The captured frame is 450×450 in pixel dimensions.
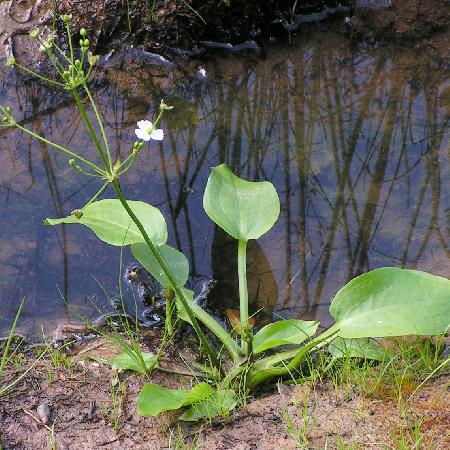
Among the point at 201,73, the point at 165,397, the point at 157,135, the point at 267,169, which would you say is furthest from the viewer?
the point at 201,73

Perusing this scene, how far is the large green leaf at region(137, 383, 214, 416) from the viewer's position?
7.24ft

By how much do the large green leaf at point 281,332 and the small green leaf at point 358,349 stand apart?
10 cm

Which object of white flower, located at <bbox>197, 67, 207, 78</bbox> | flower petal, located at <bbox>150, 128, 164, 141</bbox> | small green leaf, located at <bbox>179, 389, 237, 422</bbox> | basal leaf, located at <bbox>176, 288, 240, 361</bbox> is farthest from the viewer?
white flower, located at <bbox>197, 67, 207, 78</bbox>

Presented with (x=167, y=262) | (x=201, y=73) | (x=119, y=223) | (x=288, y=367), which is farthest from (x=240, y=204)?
(x=201, y=73)

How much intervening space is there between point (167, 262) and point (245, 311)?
343 millimetres

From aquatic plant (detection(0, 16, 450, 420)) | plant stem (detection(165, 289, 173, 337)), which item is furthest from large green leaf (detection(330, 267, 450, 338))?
plant stem (detection(165, 289, 173, 337))

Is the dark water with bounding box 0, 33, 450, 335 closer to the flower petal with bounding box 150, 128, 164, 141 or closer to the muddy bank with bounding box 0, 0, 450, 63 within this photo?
the muddy bank with bounding box 0, 0, 450, 63

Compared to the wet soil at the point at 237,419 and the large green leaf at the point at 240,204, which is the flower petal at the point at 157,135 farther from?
the wet soil at the point at 237,419

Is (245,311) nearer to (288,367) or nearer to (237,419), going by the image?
(288,367)

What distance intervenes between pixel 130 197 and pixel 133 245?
53 centimetres

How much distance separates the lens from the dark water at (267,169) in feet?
9.54

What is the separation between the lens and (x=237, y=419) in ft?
7.67

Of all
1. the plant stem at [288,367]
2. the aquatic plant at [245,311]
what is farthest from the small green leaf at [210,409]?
the plant stem at [288,367]

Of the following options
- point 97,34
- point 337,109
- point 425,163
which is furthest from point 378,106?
point 97,34
